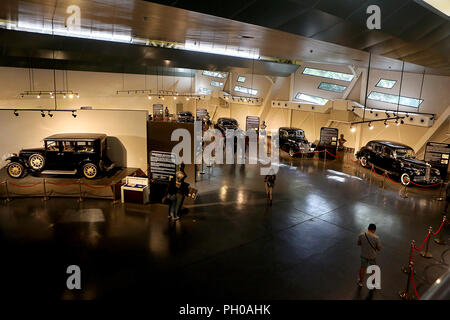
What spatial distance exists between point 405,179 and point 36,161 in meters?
14.6

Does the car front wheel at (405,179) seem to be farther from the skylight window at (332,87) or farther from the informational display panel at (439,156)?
the skylight window at (332,87)

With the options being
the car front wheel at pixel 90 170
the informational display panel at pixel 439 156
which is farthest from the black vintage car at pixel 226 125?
the informational display panel at pixel 439 156

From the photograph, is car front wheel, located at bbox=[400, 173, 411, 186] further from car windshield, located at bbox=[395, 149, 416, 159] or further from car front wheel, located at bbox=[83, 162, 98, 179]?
car front wheel, located at bbox=[83, 162, 98, 179]

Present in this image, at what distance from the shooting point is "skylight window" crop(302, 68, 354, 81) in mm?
19625

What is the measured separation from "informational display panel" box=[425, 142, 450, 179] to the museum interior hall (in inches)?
2.2

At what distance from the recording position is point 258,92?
89.7ft

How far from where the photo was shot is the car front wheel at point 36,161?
1094cm

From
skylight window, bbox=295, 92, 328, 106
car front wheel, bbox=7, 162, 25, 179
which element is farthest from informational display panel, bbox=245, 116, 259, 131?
car front wheel, bbox=7, 162, 25, 179

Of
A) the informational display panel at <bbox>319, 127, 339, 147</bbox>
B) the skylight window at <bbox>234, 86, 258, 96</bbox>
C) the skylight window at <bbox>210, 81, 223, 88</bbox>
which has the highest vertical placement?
the skylight window at <bbox>210, 81, 223, 88</bbox>
